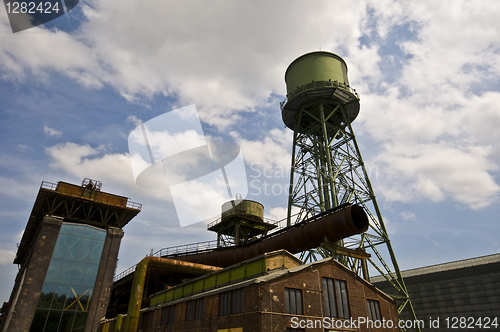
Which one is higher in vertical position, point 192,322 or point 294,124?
point 294,124

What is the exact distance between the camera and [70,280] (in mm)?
25766

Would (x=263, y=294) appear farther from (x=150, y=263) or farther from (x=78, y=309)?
(x=78, y=309)

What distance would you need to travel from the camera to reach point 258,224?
35.0m

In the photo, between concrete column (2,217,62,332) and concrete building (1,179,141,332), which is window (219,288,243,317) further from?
concrete column (2,217,62,332)

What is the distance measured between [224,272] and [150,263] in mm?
5192

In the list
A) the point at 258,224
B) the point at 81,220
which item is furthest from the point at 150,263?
the point at 258,224

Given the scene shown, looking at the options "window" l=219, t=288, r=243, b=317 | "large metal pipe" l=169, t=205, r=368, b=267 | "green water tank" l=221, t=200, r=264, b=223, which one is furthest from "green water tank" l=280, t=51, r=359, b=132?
"window" l=219, t=288, r=243, b=317

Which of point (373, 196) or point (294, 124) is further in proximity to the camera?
point (294, 124)

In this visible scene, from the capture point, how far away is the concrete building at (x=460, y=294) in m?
39.3

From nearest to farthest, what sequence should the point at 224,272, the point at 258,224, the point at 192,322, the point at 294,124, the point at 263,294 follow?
1. the point at 263,294
2. the point at 192,322
3. the point at 224,272
4. the point at 294,124
5. the point at 258,224

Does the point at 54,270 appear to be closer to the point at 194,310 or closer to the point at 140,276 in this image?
the point at 140,276

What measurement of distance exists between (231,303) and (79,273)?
18028 millimetres

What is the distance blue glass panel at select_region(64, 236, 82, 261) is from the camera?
86.7 ft

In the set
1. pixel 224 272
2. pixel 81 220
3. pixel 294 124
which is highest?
pixel 294 124
